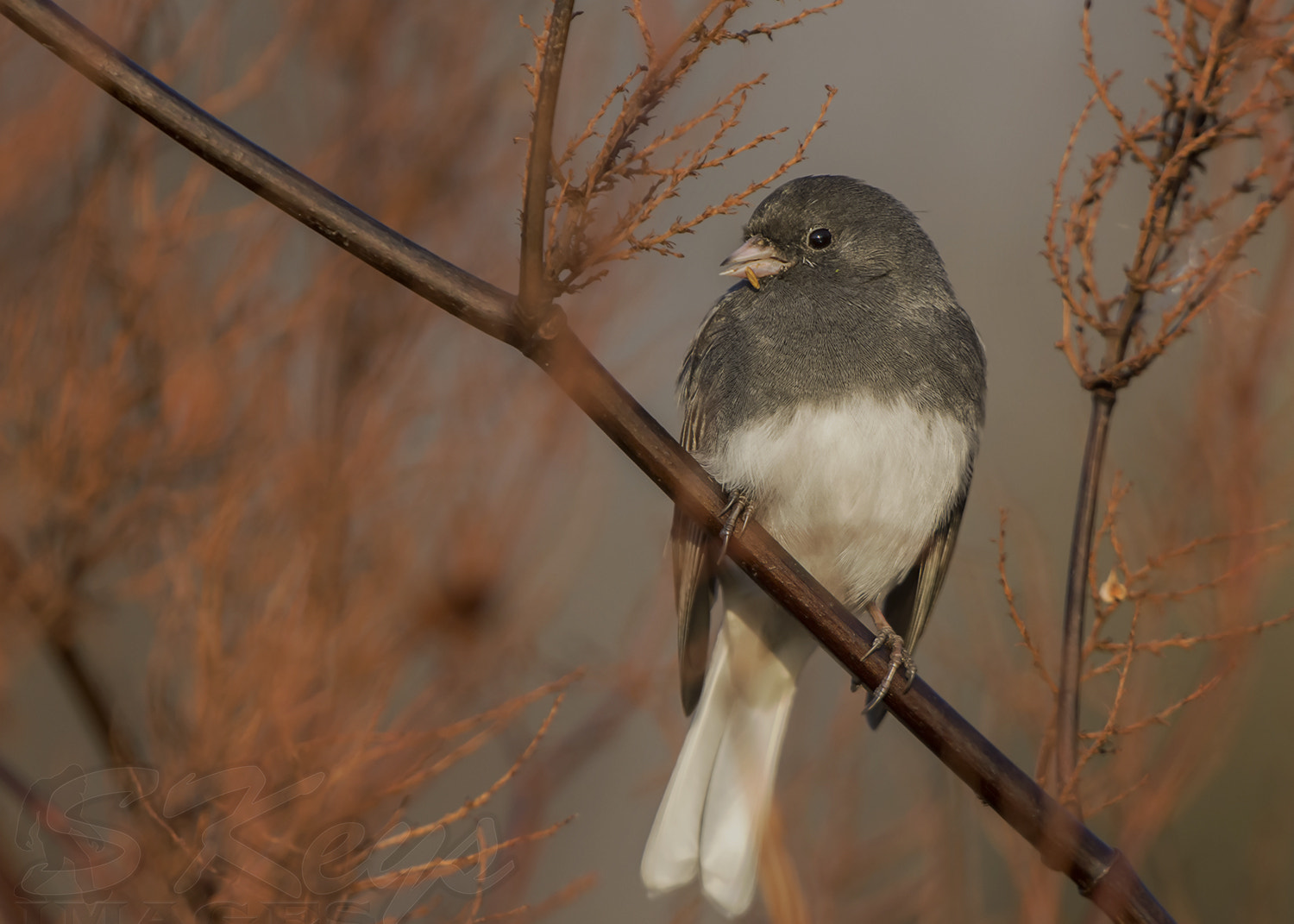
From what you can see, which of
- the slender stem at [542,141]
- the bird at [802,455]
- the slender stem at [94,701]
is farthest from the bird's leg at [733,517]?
the slender stem at [94,701]

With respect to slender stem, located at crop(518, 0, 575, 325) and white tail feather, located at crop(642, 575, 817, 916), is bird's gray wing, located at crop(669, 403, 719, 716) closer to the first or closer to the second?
white tail feather, located at crop(642, 575, 817, 916)

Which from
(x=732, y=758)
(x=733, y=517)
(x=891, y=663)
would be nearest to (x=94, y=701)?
(x=733, y=517)

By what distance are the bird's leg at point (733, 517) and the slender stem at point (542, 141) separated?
0.69 meters

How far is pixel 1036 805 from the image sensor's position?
5.90ft

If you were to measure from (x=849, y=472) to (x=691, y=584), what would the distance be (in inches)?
22.0

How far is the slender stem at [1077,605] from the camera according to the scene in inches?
72.8

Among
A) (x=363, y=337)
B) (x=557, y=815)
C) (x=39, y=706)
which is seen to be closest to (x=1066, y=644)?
(x=363, y=337)

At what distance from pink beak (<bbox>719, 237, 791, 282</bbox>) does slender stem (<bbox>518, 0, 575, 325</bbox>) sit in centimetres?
143

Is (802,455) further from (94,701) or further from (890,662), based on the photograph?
(94,701)

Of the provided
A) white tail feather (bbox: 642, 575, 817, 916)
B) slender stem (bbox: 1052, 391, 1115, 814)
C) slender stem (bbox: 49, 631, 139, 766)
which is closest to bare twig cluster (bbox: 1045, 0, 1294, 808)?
slender stem (bbox: 1052, 391, 1115, 814)

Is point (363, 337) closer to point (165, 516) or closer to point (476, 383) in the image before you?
point (476, 383)

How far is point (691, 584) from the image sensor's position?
284cm

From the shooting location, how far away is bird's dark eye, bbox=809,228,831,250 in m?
2.84

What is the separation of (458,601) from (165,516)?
0.67 m
